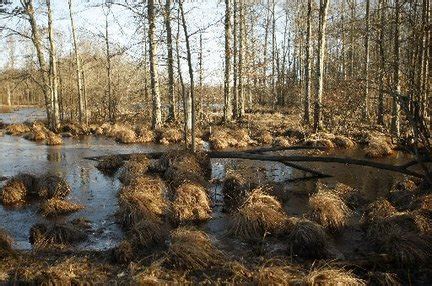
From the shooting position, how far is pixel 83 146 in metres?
18.5

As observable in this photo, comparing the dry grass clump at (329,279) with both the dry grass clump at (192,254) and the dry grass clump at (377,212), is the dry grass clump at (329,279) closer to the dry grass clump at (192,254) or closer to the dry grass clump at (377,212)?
the dry grass clump at (192,254)

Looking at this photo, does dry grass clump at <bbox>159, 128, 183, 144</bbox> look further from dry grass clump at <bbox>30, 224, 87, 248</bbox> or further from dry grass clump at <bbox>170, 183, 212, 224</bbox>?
dry grass clump at <bbox>30, 224, 87, 248</bbox>

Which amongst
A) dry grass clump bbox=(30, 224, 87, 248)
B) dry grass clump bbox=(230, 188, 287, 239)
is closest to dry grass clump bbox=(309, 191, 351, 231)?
dry grass clump bbox=(230, 188, 287, 239)

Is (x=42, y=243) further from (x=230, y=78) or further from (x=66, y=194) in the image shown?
(x=230, y=78)

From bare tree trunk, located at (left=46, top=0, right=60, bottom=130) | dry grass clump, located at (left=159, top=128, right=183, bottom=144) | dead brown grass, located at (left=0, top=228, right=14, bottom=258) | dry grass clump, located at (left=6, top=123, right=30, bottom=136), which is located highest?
bare tree trunk, located at (left=46, top=0, right=60, bottom=130)

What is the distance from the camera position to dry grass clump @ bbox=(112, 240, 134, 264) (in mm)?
6281

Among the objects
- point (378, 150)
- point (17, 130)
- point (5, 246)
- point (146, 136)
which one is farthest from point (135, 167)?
point (17, 130)

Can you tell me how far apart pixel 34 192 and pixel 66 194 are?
0.82m

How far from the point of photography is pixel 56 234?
7.05 meters

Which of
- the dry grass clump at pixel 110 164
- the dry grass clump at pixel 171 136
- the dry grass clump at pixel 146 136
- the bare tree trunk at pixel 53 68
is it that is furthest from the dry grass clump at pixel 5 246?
the bare tree trunk at pixel 53 68

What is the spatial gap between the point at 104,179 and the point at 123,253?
19.4 ft

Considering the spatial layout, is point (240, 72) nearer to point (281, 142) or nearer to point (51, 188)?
point (281, 142)

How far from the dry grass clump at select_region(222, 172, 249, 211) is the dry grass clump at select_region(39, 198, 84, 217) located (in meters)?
3.41

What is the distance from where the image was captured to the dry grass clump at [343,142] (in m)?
17.4
